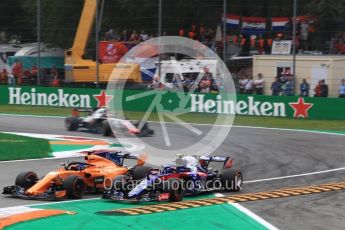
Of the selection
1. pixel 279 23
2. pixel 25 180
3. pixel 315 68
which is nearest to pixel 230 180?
pixel 25 180

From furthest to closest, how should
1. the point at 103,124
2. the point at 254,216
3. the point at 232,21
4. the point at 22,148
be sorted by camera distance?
the point at 232,21, the point at 103,124, the point at 22,148, the point at 254,216

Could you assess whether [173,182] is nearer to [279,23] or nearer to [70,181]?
[70,181]

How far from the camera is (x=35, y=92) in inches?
1393

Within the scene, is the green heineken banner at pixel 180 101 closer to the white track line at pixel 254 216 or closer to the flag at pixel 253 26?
the flag at pixel 253 26

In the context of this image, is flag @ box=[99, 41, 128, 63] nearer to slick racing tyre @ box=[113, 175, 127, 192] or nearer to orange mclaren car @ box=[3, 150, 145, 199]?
orange mclaren car @ box=[3, 150, 145, 199]

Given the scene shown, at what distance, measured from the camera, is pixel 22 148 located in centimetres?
1972

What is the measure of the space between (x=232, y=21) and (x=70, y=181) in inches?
893

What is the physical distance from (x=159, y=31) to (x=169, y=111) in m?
4.62

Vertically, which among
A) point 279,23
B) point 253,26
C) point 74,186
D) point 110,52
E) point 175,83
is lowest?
point 74,186

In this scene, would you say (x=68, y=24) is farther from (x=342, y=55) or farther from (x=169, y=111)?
(x=342, y=55)

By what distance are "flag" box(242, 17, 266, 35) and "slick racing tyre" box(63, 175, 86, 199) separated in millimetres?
22738

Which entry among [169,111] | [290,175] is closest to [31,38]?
[169,111]

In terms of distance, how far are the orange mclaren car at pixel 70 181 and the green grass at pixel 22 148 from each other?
15.6 feet

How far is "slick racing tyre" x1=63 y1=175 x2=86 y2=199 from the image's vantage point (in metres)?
12.7
